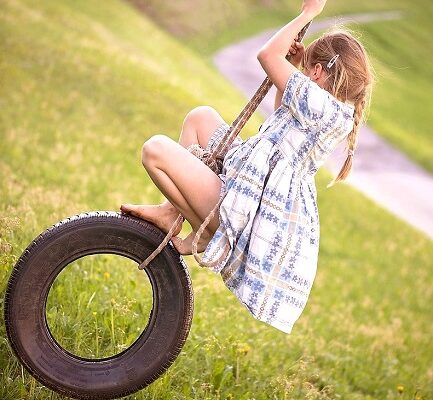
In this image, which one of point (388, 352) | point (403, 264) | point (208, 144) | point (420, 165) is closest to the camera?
point (208, 144)

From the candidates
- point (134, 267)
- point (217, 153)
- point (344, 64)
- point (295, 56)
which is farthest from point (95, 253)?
point (134, 267)

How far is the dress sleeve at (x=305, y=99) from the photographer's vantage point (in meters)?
3.92

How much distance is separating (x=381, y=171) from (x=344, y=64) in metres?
16.8

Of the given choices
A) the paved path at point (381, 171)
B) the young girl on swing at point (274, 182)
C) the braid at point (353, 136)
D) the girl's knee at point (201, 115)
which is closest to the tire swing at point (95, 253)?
the young girl on swing at point (274, 182)

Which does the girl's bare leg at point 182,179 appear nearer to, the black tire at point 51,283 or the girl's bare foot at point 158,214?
the girl's bare foot at point 158,214

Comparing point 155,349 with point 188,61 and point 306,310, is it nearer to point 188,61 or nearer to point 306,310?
point 306,310

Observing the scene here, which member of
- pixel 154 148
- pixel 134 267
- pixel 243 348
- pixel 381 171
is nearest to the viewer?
pixel 154 148

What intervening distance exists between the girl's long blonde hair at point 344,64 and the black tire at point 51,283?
1.30m

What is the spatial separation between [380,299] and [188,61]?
16.1 meters

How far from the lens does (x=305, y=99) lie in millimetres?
3932

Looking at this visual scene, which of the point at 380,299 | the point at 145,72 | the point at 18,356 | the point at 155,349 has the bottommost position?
the point at 18,356

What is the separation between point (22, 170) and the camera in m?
9.08

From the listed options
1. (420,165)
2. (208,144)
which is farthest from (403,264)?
(420,165)

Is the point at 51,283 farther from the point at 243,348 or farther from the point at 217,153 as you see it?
the point at 243,348
